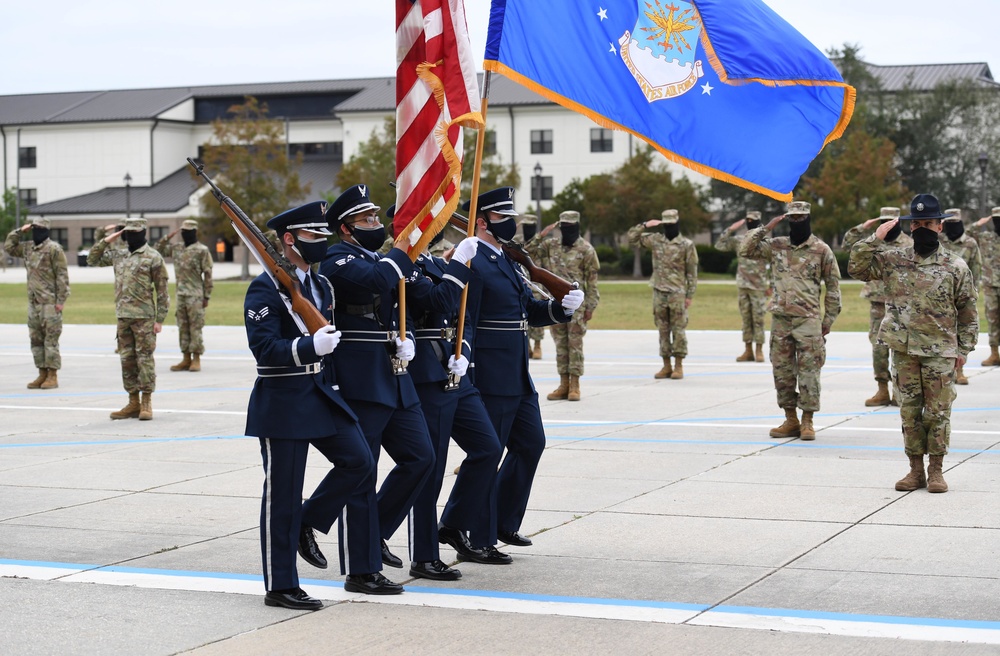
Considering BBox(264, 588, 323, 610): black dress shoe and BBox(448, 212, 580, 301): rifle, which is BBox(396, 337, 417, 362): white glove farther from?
BBox(264, 588, 323, 610): black dress shoe

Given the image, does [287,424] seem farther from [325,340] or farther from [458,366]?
[458,366]

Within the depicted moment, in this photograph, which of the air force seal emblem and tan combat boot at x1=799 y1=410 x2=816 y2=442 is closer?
the air force seal emblem

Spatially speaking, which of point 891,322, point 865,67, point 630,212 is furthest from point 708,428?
point 865,67

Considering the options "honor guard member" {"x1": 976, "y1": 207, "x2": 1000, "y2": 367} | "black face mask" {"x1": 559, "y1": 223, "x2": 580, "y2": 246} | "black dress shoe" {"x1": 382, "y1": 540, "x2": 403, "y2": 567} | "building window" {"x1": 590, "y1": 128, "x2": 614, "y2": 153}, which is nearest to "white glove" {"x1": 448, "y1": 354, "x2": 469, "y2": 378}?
"black dress shoe" {"x1": 382, "y1": 540, "x2": 403, "y2": 567}

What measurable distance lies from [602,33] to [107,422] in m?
8.37

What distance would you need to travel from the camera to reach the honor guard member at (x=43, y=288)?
17344mm

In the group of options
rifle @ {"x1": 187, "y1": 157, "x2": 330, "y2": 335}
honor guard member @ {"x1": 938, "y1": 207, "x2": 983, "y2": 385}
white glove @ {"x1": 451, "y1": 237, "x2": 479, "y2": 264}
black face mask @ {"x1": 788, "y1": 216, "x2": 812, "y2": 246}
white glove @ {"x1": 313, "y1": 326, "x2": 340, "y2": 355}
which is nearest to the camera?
white glove @ {"x1": 313, "y1": 326, "x2": 340, "y2": 355}

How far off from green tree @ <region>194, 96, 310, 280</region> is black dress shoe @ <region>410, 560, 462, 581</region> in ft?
185

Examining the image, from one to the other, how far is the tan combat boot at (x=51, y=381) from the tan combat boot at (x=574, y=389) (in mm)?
7059

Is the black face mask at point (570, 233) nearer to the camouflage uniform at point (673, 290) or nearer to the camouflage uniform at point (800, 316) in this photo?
the camouflage uniform at point (673, 290)

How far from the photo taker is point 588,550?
799 centimetres

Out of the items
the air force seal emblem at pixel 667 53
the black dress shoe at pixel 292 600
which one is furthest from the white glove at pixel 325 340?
the air force seal emblem at pixel 667 53

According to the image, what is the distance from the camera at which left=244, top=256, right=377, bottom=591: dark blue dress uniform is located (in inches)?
261

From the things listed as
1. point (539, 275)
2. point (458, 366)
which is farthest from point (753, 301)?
point (458, 366)
